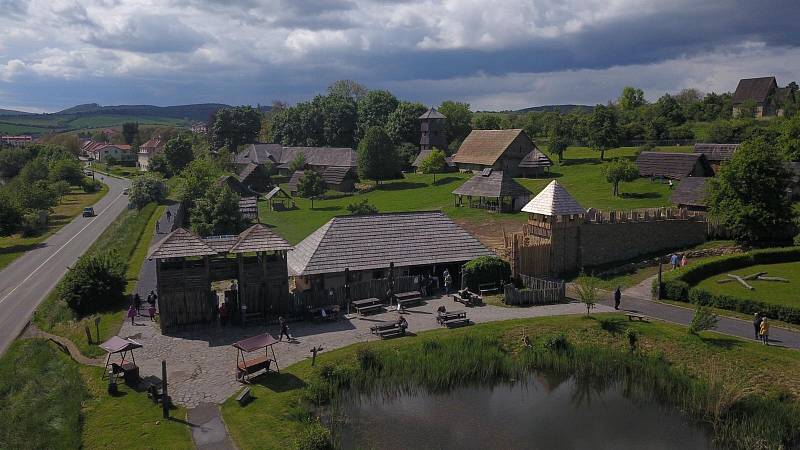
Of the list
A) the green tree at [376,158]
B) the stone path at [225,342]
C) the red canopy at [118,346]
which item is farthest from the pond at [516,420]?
the green tree at [376,158]

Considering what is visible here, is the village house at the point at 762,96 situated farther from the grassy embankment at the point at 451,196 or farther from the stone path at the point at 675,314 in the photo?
the stone path at the point at 675,314

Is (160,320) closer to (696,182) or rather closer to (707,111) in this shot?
(696,182)

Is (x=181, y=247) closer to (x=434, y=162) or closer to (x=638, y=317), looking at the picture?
(x=638, y=317)

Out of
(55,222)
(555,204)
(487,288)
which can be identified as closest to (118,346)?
(487,288)

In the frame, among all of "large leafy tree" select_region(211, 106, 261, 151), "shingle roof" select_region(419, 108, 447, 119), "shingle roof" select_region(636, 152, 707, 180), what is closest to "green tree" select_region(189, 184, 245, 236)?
"shingle roof" select_region(636, 152, 707, 180)

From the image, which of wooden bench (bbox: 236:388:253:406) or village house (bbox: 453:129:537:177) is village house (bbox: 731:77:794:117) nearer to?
village house (bbox: 453:129:537:177)
